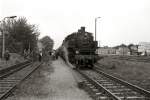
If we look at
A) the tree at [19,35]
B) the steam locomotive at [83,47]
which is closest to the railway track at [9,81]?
the steam locomotive at [83,47]

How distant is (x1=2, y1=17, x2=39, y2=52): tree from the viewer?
173 ft

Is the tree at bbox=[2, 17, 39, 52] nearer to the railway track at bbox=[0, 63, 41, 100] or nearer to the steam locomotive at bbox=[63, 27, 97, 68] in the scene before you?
the steam locomotive at bbox=[63, 27, 97, 68]

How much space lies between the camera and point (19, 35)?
55312 mm

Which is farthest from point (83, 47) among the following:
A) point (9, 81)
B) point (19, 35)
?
point (19, 35)

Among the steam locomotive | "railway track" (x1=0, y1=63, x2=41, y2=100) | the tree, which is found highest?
the tree

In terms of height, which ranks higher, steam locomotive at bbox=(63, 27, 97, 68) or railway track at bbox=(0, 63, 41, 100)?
steam locomotive at bbox=(63, 27, 97, 68)

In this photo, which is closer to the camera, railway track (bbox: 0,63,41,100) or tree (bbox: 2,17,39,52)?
railway track (bbox: 0,63,41,100)

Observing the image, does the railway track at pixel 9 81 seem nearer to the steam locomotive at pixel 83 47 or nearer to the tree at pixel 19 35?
the steam locomotive at pixel 83 47

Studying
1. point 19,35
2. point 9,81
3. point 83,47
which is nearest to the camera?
point 9,81

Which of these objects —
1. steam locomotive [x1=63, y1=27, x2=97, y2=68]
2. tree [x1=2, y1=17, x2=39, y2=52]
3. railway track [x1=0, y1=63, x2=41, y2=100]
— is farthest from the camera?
tree [x1=2, y1=17, x2=39, y2=52]

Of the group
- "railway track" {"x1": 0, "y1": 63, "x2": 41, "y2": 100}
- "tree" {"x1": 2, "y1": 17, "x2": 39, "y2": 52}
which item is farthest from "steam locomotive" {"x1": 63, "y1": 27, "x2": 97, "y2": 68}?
"tree" {"x1": 2, "y1": 17, "x2": 39, "y2": 52}

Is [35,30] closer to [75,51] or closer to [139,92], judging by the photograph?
[75,51]

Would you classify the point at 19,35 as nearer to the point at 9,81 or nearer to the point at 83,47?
the point at 83,47

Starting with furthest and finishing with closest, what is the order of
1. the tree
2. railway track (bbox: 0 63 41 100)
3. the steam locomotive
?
the tree < the steam locomotive < railway track (bbox: 0 63 41 100)
